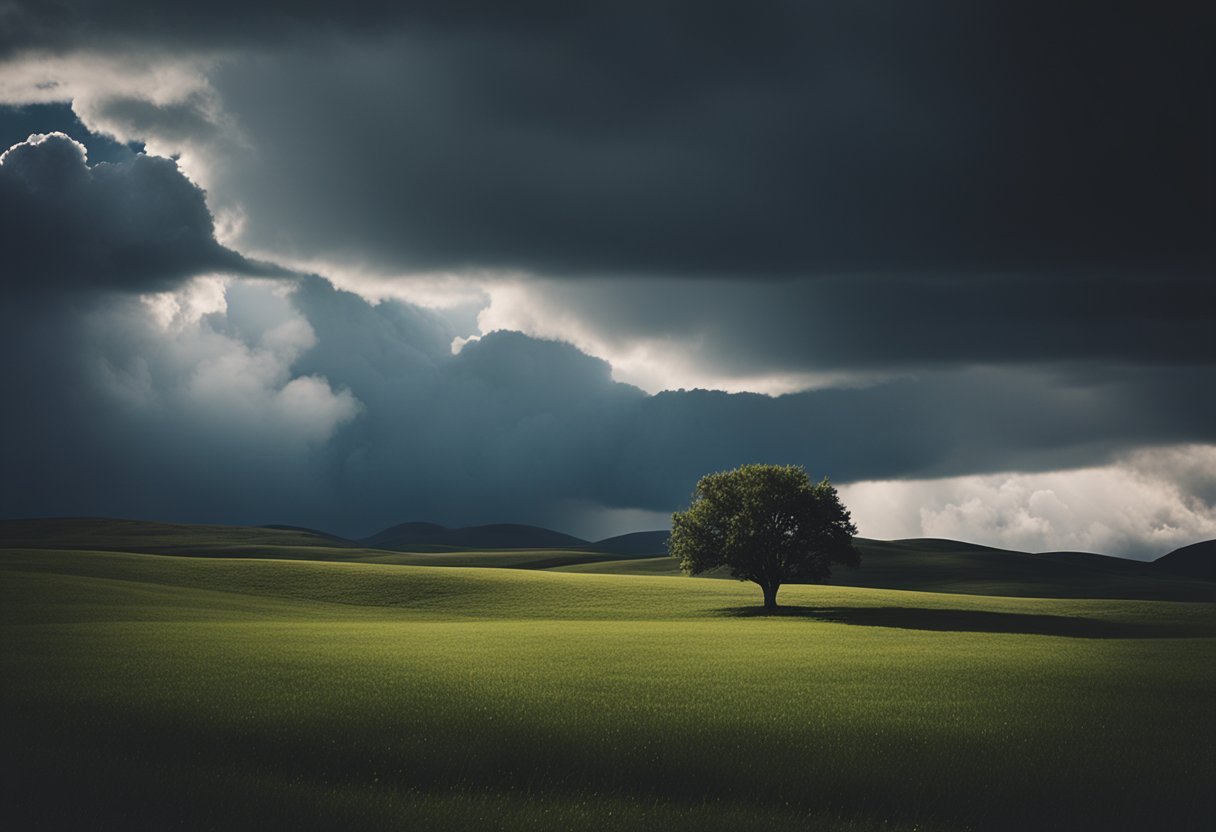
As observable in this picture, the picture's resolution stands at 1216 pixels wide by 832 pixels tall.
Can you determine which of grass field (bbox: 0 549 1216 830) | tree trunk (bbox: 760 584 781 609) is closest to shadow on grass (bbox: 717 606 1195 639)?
tree trunk (bbox: 760 584 781 609)

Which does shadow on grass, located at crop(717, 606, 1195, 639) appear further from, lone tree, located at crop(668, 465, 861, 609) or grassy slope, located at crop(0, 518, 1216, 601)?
grassy slope, located at crop(0, 518, 1216, 601)

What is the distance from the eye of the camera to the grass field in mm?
17109

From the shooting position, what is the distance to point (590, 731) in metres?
21.6

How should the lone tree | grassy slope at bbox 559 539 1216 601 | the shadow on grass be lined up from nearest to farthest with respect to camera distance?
1. the shadow on grass
2. the lone tree
3. grassy slope at bbox 559 539 1216 601

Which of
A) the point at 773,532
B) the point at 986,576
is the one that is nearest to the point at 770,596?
the point at 773,532

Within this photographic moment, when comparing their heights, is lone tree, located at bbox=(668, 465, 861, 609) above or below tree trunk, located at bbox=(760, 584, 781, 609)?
above

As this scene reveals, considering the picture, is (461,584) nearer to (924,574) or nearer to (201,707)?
(201,707)

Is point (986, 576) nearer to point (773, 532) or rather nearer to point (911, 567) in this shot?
point (911, 567)

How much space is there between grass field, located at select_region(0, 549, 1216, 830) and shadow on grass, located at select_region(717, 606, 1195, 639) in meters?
11.1

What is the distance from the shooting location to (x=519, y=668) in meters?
32.2

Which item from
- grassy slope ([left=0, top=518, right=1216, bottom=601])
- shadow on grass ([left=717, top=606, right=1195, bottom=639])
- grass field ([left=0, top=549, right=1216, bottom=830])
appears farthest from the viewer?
grassy slope ([left=0, top=518, right=1216, bottom=601])

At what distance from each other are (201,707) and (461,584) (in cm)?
5514

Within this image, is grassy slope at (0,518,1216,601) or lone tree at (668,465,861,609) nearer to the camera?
lone tree at (668,465,861,609)

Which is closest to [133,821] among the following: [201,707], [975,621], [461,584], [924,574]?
[201,707]
